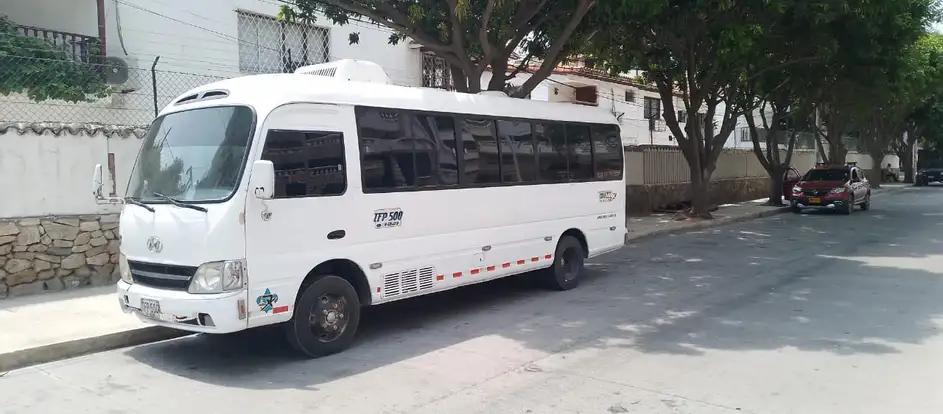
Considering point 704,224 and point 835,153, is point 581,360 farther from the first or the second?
point 835,153

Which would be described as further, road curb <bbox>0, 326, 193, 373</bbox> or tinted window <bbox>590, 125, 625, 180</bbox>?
tinted window <bbox>590, 125, 625, 180</bbox>

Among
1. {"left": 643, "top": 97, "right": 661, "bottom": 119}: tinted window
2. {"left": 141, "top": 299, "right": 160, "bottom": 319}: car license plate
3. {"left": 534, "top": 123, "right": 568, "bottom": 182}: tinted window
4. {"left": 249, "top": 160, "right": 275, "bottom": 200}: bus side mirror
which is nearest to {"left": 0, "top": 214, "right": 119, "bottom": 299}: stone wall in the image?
{"left": 141, "top": 299, "right": 160, "bottom": 319}: car license plate

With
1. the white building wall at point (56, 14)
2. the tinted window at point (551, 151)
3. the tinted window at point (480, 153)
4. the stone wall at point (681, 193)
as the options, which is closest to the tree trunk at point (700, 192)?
the stone wall at point (681, 193)

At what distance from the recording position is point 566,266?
1036 centimetres

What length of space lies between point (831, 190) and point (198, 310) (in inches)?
851

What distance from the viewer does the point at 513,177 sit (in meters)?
9.14

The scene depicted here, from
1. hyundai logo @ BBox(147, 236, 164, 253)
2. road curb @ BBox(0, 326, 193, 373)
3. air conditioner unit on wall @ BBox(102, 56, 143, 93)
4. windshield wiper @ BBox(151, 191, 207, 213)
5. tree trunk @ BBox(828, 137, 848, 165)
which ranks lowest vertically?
road curb @ BBox(0, 326, 193, 373)

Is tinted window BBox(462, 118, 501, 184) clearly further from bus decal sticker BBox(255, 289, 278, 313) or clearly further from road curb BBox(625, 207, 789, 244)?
road curb BBox(625, 207, 789, 244)

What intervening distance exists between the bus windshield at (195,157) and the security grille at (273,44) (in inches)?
316

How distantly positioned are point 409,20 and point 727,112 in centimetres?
1273

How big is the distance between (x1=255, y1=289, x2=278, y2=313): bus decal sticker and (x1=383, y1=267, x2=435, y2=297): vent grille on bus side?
1.34 meters

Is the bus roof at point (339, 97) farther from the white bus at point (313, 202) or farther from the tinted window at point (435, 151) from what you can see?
the tinted window at point (435, 151)

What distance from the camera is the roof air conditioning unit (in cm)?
774

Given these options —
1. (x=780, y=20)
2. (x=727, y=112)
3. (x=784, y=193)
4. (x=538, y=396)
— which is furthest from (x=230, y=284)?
(x=784, y=193)
